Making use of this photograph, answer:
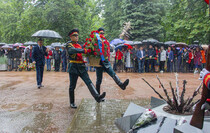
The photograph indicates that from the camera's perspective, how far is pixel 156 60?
1705cm

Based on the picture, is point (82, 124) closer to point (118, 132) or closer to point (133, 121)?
point (118, 132)

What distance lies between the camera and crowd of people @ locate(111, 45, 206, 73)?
16.6m

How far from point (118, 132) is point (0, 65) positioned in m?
17.3

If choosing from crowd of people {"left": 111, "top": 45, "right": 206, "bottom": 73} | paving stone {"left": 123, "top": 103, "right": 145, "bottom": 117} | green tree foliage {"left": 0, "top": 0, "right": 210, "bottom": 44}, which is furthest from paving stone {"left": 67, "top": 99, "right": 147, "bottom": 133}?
green tree foliage {"left": 0, "top": 0, "right": 210, "bottom": 44}

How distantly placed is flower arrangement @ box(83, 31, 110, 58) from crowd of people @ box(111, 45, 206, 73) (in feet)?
35.5

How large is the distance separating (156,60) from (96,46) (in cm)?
1219

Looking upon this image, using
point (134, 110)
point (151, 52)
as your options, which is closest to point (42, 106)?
point (134, 110)

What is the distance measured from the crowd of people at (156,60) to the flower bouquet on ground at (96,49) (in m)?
10.8

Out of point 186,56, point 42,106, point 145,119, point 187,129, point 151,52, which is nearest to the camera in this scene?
point 187,129

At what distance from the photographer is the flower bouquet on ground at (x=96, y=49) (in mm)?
5547

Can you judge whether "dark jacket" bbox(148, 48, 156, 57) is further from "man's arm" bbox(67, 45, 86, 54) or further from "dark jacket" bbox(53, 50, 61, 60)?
"man's arm" bbox(67, 45, 86, 54)

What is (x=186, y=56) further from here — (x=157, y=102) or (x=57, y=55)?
(x=157, y=102)

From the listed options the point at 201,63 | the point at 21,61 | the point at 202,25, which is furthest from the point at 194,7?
the point at 21,61

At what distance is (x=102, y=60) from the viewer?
5578 mm
